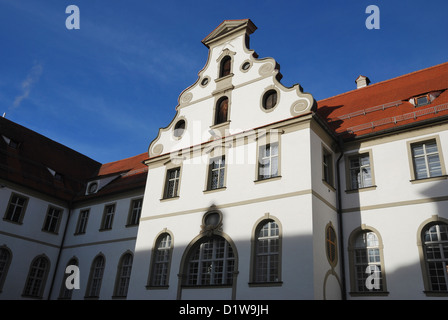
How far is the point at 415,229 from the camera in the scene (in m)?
13.6

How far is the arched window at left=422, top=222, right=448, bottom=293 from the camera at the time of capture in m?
12.8

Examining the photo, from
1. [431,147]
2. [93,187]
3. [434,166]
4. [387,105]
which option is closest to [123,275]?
[93,187]

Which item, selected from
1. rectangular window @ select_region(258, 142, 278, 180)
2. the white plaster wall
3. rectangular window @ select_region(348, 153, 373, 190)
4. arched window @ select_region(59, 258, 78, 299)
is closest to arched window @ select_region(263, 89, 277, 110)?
rectangular window @ select_region(258, 142, 278, 180)

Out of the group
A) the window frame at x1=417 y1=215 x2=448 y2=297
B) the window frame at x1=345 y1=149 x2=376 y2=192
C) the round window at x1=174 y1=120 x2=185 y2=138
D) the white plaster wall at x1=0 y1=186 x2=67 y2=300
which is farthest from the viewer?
the white plaster wall at x1=0 y1=186 x2=67 y2=300

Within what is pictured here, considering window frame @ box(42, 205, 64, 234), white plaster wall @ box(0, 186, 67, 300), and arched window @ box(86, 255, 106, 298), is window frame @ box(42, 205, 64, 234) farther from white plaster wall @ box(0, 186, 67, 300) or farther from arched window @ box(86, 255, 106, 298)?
arched window @ box(86, 255, 106, 298)

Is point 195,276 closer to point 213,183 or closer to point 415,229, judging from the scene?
point 213,183

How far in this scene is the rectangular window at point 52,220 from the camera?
24.8 m

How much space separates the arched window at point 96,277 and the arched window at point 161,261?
21.4 ft

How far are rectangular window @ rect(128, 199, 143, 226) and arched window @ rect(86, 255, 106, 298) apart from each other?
8.41ft

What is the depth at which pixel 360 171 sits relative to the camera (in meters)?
15.8

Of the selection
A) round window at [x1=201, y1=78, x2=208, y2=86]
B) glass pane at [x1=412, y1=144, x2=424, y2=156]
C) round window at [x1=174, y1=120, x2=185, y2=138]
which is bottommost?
glass pane at [x1=412, y1=144, x2=424, y2=156]

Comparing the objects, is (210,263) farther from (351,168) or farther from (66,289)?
(66,289)

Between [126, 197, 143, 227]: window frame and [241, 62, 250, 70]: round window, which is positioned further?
[126, 197, 143, 227]: window frame
